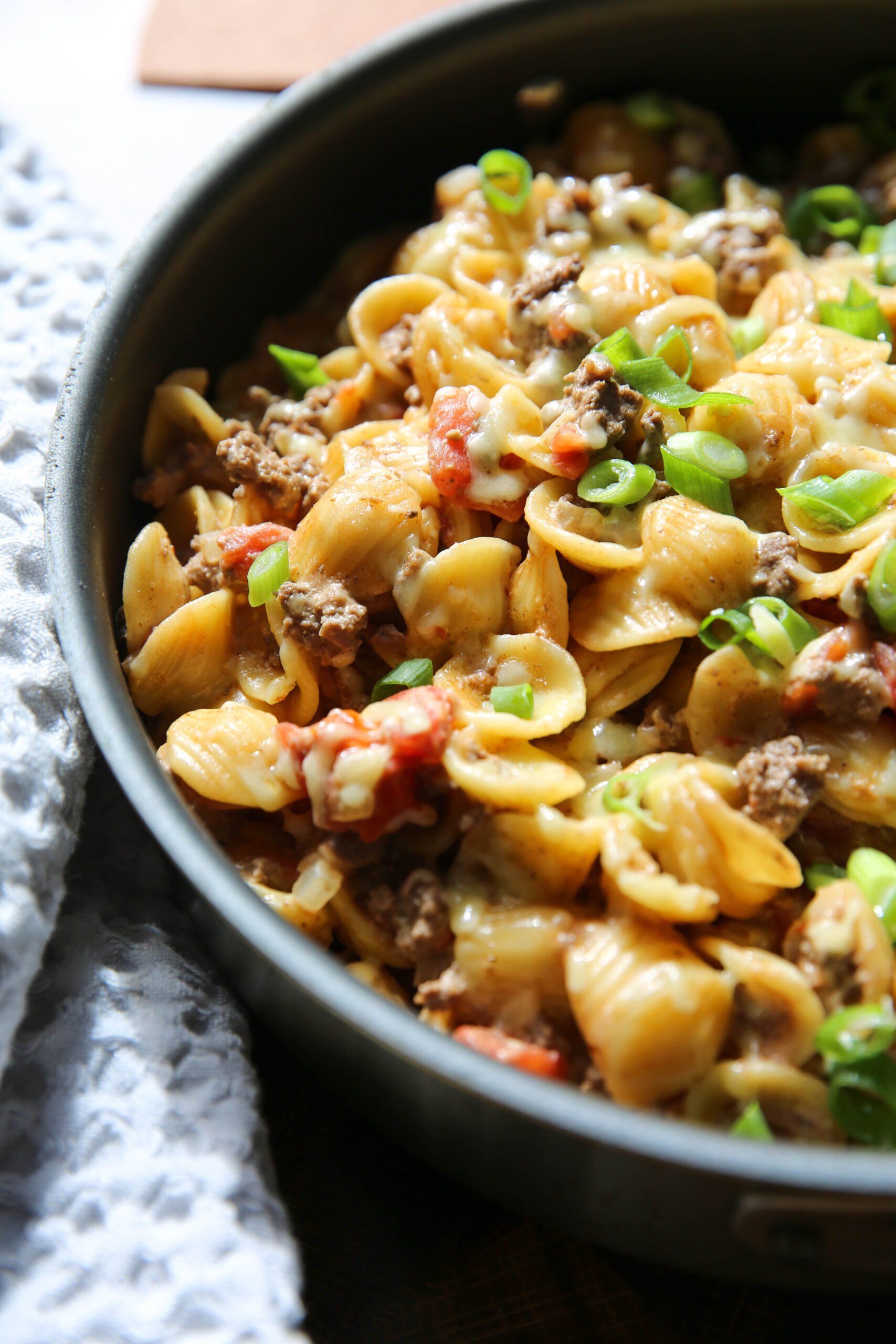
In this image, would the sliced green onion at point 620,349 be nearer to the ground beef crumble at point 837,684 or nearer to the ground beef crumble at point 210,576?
Result: the ground beef crumble at point 837,684

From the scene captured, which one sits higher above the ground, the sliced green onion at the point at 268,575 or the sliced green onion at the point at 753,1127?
the sliced green onion at the point at 268,575

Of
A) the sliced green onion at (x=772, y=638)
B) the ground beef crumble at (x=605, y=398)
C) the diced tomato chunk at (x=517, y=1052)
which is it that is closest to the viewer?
the diced tomato chunk at (x=517, y=1052)

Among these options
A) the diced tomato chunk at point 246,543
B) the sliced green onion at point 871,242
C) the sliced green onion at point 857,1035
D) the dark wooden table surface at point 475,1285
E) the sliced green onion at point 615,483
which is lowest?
the dark wooden table surface at point 475,1285

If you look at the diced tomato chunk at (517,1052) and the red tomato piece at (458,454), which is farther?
the red tomato piece at (458,454)

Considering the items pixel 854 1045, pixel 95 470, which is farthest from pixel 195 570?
pixel 854 1045

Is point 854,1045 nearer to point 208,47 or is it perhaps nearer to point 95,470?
point 95,470

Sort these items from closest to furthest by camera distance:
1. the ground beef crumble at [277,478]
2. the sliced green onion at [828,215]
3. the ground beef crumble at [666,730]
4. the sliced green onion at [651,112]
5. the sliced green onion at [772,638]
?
1. the sliced green onion at [772,638]
2. the ground beef crumble at [666,730]
3. the ground beef crumble at [277,478]
4. the sliced green onion at [828,215]
5. the sliced green onion at [651,112]

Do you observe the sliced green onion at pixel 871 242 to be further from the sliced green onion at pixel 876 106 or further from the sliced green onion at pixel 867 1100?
the sliced green onion at pixel 867 1100

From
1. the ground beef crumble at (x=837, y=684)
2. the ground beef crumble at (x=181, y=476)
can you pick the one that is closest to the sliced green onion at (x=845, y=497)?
the ground beef crumble at (x=837, y=684)
